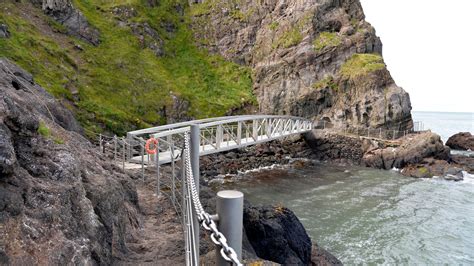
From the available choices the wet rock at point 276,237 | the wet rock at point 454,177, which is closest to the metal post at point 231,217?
the wet rock at point 276,237

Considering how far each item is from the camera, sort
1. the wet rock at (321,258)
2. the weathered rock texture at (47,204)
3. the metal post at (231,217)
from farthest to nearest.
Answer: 1. the wet rock at (321,258)
2. the weathered rock texture at (47,204)
3. the metal post at (231,217)

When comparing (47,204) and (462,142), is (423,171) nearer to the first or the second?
(462,142)

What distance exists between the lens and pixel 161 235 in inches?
280

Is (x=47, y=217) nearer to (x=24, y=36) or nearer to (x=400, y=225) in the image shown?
(x=400, y=225)

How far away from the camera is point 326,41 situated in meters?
38.9

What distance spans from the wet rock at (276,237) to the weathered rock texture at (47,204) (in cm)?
447

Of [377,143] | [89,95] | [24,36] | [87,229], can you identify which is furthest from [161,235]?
[377,143]

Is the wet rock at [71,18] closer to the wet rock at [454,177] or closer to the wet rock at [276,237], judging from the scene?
the wet rock at [276,237]

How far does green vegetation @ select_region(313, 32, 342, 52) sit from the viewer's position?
38.4 metres

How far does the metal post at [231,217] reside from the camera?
213cm

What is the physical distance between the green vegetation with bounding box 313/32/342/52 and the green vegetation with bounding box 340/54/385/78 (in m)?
2.72

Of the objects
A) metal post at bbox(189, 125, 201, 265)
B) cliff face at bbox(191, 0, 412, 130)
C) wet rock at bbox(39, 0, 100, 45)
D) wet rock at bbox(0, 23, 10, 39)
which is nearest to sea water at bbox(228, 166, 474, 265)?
cliff face at bbox(191, 0, 412, 130)

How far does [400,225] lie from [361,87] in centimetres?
2212

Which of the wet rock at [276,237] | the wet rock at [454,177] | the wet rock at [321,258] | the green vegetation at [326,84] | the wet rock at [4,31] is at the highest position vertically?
the wet rock at [4,31]
